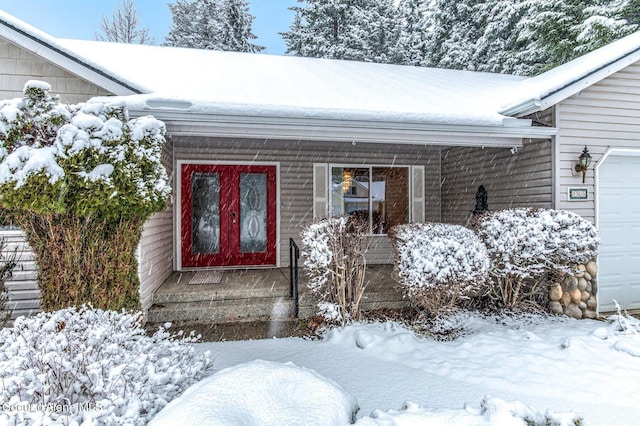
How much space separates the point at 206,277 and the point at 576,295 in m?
5.69

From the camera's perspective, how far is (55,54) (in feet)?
16.2

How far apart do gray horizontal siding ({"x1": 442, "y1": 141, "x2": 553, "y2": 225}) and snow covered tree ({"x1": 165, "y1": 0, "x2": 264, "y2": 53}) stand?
1477 cm

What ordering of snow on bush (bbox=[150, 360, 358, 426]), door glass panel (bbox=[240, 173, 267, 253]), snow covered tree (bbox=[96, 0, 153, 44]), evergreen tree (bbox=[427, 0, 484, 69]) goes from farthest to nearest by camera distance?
snow covered tree (bbox=[96, 0, 153, 44])
evergreen tree (bbox=[427, 0, 484, 69])
door glass panel (bbox=[240, 173, 267, 253])
snow on bush (bbox=[150, 360, 358, 426])

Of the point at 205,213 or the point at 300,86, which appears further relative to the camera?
the point at 205,213

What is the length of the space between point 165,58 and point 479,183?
657 cm

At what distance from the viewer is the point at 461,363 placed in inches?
151

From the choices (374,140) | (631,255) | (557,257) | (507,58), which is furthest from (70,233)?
(507,58)

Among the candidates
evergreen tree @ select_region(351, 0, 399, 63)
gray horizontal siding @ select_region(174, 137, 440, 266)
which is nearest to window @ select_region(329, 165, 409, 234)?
gray horizontal siding @ select_region(174, 137, 440, 266)

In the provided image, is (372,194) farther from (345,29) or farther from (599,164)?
(345,29)

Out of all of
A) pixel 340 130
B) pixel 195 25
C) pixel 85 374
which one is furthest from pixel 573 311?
pixel 195 25

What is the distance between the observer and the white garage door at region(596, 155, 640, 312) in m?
6.06

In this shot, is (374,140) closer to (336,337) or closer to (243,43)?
(336,337)

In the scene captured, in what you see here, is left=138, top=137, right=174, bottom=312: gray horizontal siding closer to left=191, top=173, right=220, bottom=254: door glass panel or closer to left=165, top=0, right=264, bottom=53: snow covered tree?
left=191, top=173, right=220, bottom=254: door glass panel

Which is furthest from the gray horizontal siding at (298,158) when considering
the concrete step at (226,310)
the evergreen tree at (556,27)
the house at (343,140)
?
the evergreen tree at (556,27)
